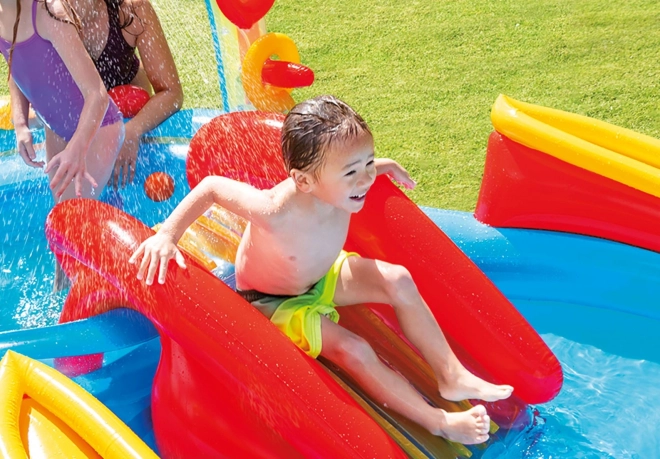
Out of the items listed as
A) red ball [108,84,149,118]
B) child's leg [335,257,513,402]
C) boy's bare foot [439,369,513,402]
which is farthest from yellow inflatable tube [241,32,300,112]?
boy's bare foot [439,369,513,402]

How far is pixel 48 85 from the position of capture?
2.79m

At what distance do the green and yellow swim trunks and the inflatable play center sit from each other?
8cm

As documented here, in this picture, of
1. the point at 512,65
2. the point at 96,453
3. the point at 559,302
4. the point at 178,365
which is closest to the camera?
the point at 96,453

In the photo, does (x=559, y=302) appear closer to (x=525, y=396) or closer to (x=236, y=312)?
(x=525, y=396)

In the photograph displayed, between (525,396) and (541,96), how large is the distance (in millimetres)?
2344

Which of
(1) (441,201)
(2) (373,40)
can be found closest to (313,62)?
(2) (373,40)

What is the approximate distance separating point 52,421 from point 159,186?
4.31 ft

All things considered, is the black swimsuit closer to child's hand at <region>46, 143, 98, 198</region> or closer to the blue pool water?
the blue pool water

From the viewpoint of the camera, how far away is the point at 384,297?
2.33m

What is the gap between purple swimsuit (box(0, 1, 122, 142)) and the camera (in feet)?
8.84

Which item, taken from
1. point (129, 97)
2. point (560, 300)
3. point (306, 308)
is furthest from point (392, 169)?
point (129, 97)

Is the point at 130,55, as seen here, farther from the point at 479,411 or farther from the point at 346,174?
the point at 479,411

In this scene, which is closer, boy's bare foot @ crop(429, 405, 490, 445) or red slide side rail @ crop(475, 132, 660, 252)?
boy's bare foot @ crop(429, 405, 490, 445)

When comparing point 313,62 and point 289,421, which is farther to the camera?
point 313,62
